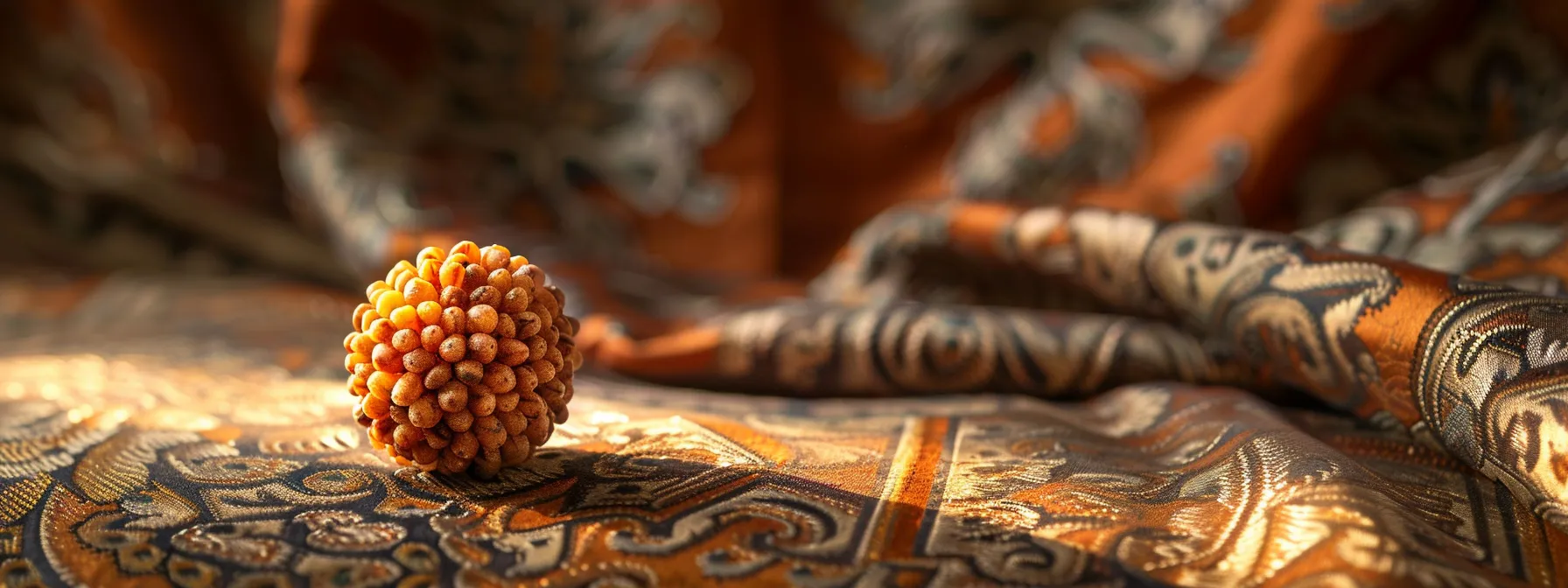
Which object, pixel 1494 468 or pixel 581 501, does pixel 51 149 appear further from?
pixel 1494 468

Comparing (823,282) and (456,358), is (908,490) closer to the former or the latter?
(456,358)

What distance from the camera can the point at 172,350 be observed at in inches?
33.5

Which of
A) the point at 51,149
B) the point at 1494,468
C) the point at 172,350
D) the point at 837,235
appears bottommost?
the point at 1494,468

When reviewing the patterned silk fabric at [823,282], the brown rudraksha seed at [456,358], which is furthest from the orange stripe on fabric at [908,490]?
the brown rudraksha seed at [456,358]

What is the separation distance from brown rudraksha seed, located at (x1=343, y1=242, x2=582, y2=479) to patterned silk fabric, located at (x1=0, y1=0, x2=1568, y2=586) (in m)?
0.03

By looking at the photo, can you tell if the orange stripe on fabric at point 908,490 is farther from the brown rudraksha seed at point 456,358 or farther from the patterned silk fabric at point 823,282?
the brown rudraksha seed at point 456,358

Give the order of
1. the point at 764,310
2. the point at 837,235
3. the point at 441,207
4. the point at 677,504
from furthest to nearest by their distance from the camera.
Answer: the point at 837,235
the point at 441,207
the point at 764,310
the point at 677,504

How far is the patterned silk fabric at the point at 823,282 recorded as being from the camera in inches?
17.7

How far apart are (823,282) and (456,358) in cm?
56

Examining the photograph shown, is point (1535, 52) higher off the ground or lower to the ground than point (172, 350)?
higher

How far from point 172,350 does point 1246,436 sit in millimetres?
766

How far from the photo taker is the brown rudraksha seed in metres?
0.45

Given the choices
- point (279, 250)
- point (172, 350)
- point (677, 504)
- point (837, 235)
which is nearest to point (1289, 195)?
point (837, 235)

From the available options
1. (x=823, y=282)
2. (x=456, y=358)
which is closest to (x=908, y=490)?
(x=456, y=358)
